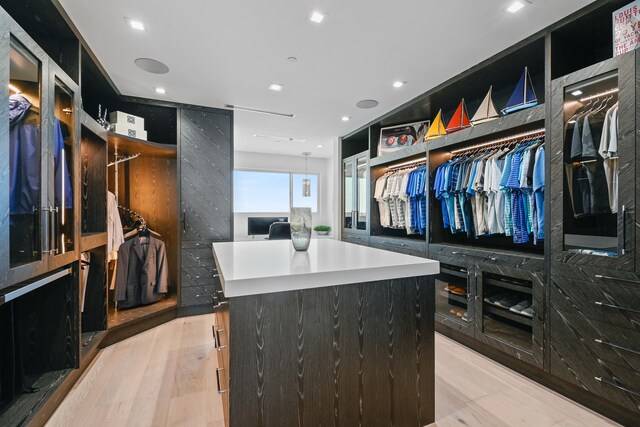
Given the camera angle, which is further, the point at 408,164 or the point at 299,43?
the point at 408,164

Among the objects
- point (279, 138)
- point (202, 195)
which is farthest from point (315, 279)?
point (279, 138)

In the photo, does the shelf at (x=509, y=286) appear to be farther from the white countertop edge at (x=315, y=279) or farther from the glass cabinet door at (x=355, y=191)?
the glass cabinet door at (x=355, y=191)

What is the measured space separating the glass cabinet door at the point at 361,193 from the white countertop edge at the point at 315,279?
315 cm

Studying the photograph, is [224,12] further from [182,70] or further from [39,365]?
[39,365]

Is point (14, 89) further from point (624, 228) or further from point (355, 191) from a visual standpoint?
point (355, 191)

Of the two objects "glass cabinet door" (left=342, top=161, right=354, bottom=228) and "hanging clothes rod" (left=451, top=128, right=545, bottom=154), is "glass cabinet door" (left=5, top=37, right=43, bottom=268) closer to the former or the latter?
"hanging clothes rod" (left=451, top=128, right=545, bottom=154)

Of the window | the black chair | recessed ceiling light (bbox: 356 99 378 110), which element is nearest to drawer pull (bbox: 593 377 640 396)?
recessed ceiling light (bbox: 356 99 378 110)

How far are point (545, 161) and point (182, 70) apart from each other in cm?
323

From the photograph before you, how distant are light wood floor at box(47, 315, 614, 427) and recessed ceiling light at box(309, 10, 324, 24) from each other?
267cm

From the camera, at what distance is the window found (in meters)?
6.60

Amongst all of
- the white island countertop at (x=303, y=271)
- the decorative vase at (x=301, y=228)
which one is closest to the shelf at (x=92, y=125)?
the white island countertop at (x=303, y=271)

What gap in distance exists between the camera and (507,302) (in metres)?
2.43

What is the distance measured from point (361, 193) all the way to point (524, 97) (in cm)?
261

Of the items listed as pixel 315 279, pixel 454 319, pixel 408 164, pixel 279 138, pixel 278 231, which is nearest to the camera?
pixel 315 279
